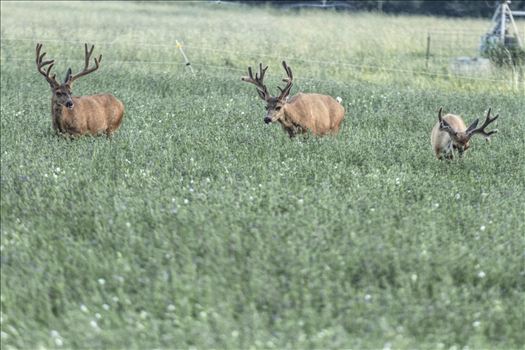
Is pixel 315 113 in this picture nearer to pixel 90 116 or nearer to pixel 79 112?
pixel 90 116

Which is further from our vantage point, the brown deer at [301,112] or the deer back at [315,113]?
the deer back at [315,113]

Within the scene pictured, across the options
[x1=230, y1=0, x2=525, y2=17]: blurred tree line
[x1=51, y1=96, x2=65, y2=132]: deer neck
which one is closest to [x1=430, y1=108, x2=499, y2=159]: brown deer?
[x1=51, y1=96, x2=65, y2=132]: deer neck

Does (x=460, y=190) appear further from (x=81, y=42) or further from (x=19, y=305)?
(x=81, y=42)

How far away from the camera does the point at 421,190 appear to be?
8914 mm

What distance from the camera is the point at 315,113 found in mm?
12555

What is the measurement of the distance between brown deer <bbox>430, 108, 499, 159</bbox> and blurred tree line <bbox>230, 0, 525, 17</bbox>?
29394 millimetres

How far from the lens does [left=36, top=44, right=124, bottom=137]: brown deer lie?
1218cm

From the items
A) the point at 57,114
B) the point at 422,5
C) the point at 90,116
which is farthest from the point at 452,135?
the point at 422,5

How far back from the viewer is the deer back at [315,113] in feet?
40.7

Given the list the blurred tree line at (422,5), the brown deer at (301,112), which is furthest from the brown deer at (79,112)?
the blurred tree line at (422,5)

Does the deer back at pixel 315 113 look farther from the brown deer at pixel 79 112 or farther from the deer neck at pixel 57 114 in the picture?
the deer neck at pixel 57 114

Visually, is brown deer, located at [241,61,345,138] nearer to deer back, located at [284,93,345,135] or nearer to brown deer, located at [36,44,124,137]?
deer back, located at [284,93,345,135]

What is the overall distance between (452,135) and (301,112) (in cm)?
220

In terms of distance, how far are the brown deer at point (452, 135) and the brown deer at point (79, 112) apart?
4016 millimetres
